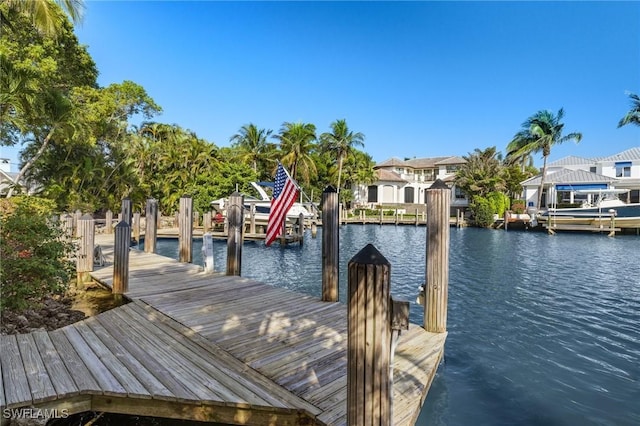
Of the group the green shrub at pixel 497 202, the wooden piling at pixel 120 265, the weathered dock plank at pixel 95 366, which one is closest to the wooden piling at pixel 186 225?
the wooden piling at pixel 120 265

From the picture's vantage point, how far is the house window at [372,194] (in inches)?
1864

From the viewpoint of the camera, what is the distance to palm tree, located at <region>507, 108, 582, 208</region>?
118 ft

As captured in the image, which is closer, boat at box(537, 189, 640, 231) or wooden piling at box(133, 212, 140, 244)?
wooden piling at box(133, 212, 140, 244)

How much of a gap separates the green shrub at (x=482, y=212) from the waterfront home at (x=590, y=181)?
18.3 feet

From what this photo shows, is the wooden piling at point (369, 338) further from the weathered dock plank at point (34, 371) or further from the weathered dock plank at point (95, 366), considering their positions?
the weathered dock plank at point (34, 371)

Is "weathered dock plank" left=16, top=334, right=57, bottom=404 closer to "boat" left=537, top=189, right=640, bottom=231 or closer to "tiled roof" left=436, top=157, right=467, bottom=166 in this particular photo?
"boat" left=537, top=189, right=640, bottom=231

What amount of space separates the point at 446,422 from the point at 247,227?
20065 millimetres

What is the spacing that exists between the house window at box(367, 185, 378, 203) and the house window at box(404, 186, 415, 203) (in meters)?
4.15

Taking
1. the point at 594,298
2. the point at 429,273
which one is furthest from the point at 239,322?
the point at 594,298

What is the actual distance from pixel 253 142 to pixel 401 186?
21560 mm

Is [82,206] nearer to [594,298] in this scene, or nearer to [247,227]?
[247,227]

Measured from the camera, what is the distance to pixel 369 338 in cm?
228

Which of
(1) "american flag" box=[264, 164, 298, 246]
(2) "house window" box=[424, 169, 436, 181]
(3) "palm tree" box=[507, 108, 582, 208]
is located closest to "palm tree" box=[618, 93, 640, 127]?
(3) "palm tree" box=[507, 108, 582, 208]

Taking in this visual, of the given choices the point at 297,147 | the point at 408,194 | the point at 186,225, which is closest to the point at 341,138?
the point at 297,147
